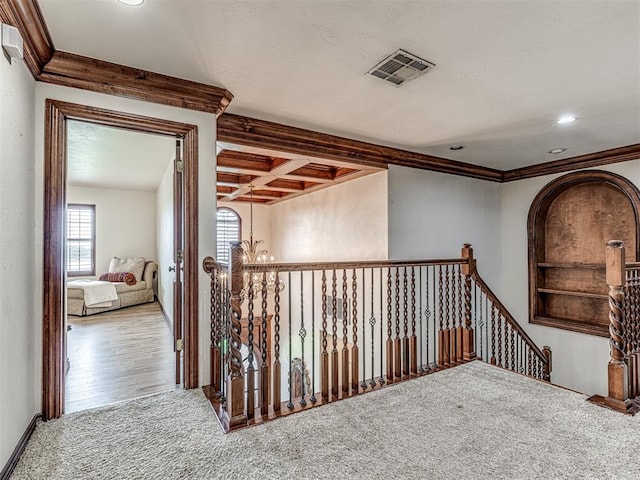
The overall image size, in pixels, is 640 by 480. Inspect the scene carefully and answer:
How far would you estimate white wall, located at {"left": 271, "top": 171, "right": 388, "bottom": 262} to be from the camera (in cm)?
486

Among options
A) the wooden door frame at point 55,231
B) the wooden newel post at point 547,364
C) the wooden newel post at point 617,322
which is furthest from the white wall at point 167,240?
the wooden newel post at point 547,364

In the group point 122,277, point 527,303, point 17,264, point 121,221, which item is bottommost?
point 527,303

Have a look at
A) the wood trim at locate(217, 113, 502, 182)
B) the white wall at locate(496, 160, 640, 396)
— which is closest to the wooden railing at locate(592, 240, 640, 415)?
the white wall at locate(496, 160, 640, 396)

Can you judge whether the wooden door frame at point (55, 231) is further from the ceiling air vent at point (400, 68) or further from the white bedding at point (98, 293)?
the white bedding at point (98, 293)

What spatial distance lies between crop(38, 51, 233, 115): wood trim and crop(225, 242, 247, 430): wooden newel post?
1.37 meters

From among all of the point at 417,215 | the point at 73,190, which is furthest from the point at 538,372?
the point at 73,190

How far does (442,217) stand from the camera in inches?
204

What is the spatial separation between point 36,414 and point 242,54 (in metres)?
2.70

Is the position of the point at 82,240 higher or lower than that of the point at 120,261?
higher

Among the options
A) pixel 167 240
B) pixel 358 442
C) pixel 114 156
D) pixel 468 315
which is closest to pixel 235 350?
pixel 358 442

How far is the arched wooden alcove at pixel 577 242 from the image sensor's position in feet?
15.4

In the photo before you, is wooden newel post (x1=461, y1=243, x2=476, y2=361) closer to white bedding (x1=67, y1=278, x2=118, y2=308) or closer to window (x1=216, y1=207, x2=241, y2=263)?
window (x1=216, y1=207, x2=241, y2=263)

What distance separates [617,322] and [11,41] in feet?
14.1

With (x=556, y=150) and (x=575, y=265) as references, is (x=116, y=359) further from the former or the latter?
(x=575, y=265)
